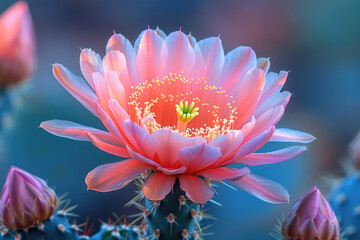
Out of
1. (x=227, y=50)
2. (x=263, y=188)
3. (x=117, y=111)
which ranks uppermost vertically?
(x=117, y=111)

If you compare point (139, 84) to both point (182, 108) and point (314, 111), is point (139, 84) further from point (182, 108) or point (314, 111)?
point (314, 111)

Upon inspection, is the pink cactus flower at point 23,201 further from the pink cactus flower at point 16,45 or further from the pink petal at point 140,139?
the pink cactus flower at point 16,45

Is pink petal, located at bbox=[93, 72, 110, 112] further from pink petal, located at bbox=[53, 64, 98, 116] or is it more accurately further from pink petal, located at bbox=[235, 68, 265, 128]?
pink petal, located at bbox=[235, 68, 265, 128]

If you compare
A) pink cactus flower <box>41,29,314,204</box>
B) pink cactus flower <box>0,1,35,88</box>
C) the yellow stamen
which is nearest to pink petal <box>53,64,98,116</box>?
pink cactus flower <box>41,29,314,204</box>

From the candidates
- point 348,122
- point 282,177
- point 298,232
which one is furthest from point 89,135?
point 348,122

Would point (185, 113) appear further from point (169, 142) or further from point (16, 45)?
point (16, 45)

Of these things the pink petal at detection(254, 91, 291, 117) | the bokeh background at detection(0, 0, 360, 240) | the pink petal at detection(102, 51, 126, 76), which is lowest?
the bokeh background at detection(0, 0, 360, 240)

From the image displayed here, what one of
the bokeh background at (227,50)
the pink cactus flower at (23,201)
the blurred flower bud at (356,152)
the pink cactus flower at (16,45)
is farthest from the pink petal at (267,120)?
the bokeh background at (227,50)

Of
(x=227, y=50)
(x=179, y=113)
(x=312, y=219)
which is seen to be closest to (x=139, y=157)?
(x=179, y=113)
